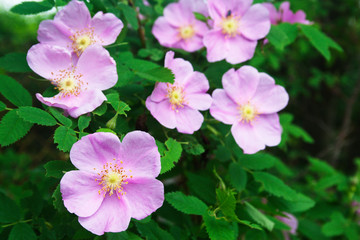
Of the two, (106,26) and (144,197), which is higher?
(106,26)

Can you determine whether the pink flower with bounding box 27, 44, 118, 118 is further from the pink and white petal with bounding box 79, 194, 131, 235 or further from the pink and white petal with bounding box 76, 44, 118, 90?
the pink and white petal with bounding box 79, 194, 131, 235

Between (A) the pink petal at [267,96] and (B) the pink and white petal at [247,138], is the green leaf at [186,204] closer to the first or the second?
(B) the pink and white petal at [247,138]

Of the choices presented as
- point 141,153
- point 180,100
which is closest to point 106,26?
point 180,100

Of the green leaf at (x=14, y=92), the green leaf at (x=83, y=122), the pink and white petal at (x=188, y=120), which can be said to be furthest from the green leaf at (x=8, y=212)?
Answer: the pink and white petal at (x=188, y=120)

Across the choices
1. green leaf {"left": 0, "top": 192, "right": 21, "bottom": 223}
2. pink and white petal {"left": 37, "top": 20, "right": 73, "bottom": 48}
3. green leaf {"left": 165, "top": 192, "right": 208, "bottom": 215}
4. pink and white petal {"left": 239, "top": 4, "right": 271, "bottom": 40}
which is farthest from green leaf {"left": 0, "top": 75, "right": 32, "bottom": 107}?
pink and white petal {"left": 239, "top": 4, "right": 271, "bottom": 40}

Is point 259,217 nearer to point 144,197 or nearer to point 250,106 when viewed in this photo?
point 250,106


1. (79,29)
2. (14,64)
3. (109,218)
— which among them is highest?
(79,29)
